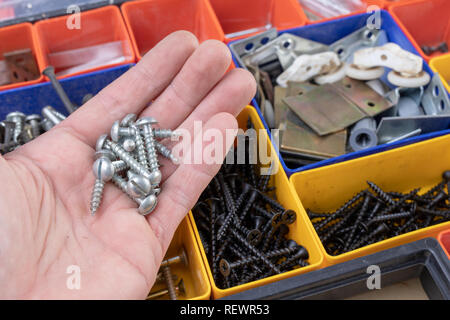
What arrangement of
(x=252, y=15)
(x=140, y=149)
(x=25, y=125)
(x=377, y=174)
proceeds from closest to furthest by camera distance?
(x=140, y=149) → (x=377, y=174) → (x=25, y=125) → (x=252, y=15)

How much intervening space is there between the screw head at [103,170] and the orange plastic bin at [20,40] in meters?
1.10

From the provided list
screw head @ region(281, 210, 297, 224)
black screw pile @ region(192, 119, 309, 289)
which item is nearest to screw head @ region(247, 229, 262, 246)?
black screw pile @ region(192, 119, 309, 289)

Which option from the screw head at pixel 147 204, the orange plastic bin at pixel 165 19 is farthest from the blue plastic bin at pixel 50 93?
the screw head at pixel 147 204

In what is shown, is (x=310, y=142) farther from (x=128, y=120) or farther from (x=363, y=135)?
(x=128, y=120)

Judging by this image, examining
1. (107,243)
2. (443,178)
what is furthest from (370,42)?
(107,243)

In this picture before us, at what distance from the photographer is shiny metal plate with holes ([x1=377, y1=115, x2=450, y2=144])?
237cm

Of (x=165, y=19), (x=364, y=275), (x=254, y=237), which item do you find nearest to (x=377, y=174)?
(x=364, y=275)

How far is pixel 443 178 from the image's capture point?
8.19 ft

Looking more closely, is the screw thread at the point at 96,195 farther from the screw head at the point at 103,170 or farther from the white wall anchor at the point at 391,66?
the white wall anchor at the point at 391,66

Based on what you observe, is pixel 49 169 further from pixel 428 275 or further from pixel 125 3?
pixel 428 275

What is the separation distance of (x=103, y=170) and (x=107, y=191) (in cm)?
14

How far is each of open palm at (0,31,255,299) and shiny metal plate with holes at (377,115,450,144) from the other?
844 millimetres

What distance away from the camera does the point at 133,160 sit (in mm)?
1974

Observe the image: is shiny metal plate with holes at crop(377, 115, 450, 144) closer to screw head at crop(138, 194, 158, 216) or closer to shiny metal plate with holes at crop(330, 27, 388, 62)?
shiny metal plate with holes at crop(330, 27, 388, 62)
